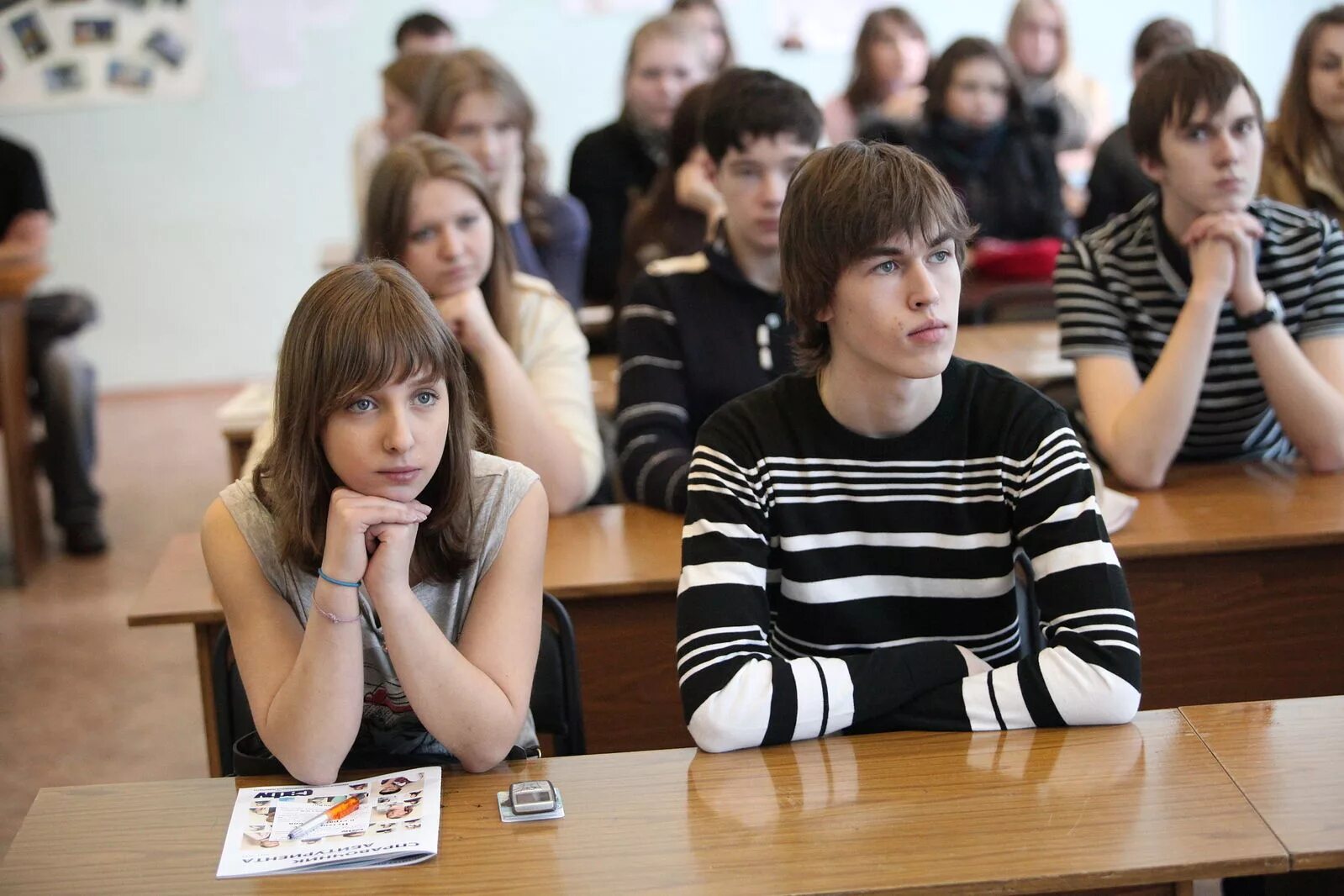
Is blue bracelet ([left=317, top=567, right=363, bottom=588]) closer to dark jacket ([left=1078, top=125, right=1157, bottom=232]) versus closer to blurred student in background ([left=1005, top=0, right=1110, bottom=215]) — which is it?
dark jacket ([left=1078, top=125, right=1157, bottom=232])

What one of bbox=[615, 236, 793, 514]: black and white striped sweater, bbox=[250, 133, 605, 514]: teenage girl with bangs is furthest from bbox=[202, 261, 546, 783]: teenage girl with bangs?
bbox=[615, 236, 793, 514]: black and white striped sweater

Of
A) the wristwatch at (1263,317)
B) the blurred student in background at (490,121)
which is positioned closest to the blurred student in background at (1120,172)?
the blurred student in background at (490,121)

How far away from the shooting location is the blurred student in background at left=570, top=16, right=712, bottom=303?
4.49 m

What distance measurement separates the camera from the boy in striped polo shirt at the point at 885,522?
1441 millimetres

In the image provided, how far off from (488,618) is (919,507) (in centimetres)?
49

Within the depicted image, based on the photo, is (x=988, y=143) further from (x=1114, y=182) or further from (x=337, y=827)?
(x=337, y=827)

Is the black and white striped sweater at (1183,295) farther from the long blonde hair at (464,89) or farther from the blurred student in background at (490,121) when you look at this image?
→ the long blonde hair at (464,89)

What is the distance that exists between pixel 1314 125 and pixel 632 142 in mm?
2154

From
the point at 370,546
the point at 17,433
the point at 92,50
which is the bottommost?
the point at 17,433

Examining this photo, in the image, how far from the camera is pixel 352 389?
4.52 feet

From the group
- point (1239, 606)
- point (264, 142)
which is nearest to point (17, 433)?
point (264, 142)

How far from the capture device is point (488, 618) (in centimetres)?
149

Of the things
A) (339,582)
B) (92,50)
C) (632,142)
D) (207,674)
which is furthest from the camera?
(92,50)

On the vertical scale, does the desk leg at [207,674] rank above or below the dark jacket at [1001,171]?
below
